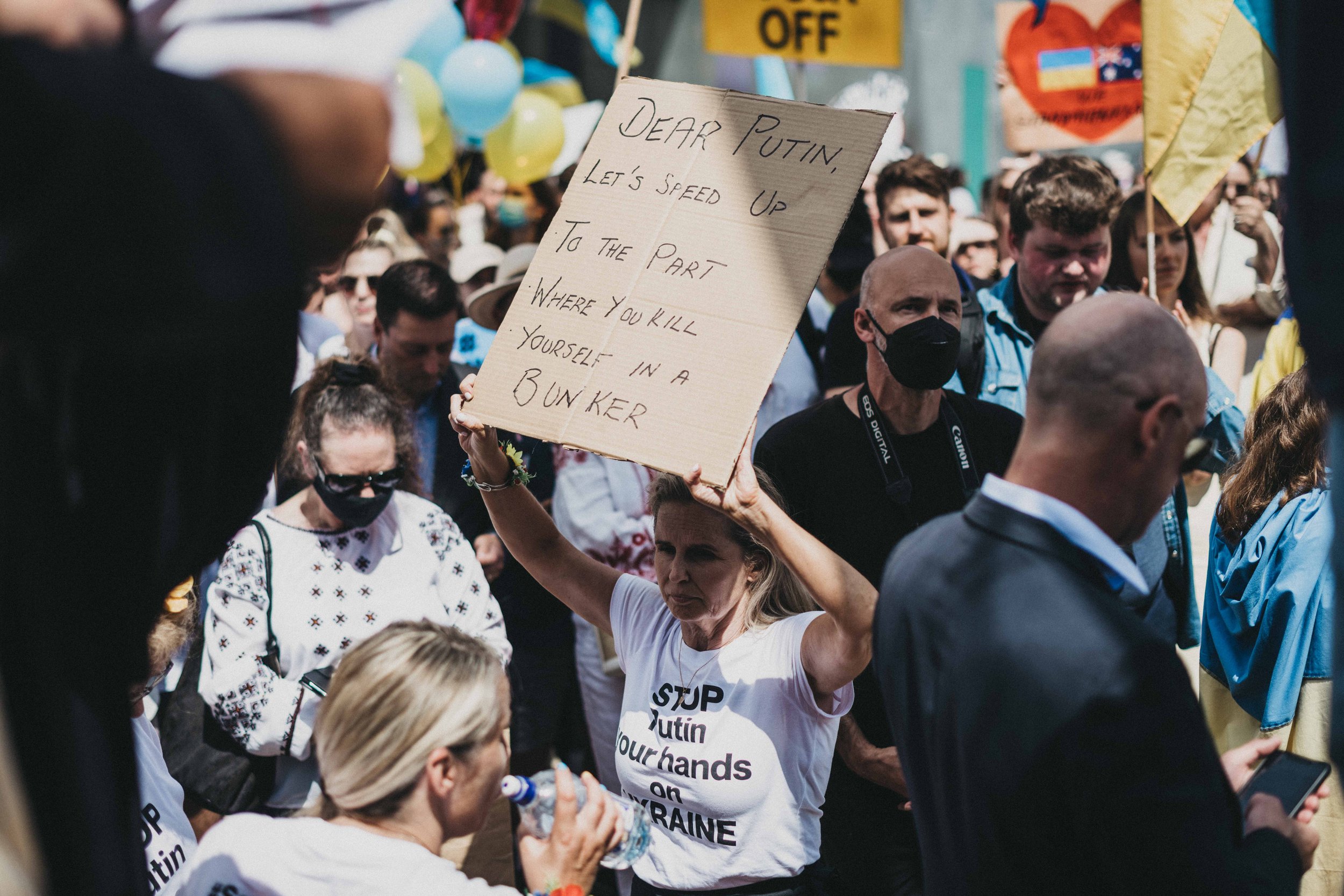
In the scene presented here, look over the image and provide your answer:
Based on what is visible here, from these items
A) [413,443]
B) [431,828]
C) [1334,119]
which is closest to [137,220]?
[1334,119]

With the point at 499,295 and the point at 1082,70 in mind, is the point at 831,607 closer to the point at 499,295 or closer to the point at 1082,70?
the point at 499,295


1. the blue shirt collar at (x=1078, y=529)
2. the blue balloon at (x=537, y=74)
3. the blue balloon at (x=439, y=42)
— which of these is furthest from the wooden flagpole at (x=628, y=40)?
the blue balloon at (x=537, y=74)

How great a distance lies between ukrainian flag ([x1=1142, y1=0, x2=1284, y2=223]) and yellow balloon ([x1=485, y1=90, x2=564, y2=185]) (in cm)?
513

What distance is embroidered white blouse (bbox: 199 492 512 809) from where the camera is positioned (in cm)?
318

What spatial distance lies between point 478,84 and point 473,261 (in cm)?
161

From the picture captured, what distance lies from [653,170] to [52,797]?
5.71 feet

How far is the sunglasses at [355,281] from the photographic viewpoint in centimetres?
582

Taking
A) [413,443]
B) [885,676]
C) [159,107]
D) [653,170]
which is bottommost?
[413,443]

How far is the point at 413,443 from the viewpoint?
3.72 m

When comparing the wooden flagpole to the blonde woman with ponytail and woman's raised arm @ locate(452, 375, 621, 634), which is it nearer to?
woman's raised arm @ locate(452, 375, 621, 634)

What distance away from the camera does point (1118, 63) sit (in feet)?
24.2

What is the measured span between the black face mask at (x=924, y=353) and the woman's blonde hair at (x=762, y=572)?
1.97 ft

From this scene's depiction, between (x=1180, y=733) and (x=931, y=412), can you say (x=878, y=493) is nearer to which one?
(x=931, y=412)

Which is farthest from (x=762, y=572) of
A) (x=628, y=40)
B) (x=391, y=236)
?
(x=391, y=236)
